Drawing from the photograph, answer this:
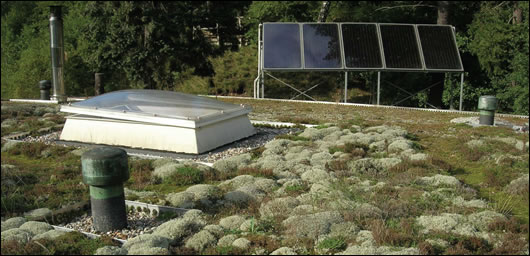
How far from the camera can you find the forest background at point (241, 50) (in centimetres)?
2067

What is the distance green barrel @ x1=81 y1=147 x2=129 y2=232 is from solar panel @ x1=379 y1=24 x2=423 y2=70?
43.4 feet

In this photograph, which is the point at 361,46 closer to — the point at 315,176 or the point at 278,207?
the point at 315,176

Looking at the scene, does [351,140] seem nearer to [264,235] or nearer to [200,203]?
[200,203]

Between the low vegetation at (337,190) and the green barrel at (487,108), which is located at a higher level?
the green barrel at (487,108)

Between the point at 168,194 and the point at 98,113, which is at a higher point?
the point at 98,113

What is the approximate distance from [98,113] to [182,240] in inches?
255

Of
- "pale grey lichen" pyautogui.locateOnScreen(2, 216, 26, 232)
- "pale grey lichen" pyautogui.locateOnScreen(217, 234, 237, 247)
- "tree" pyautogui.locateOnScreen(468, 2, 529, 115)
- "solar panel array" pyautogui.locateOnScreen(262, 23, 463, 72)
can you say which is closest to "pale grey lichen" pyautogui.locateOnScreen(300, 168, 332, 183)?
"pale grey lichen" pyautogui.locateOnScreen(217, 234, 237, 247)

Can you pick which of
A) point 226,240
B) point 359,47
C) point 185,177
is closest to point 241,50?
point 359,47

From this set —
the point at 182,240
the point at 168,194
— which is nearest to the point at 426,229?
the point at 182,240

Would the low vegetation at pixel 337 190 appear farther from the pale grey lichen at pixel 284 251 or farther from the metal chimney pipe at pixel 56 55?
the metal chimney pipe at pixel 56 55

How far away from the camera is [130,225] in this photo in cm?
743

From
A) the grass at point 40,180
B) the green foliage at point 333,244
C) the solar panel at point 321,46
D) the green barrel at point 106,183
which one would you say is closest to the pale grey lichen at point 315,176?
the green foliage at point 333,244

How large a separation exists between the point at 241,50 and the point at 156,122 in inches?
703

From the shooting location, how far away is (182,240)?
6.66 m
